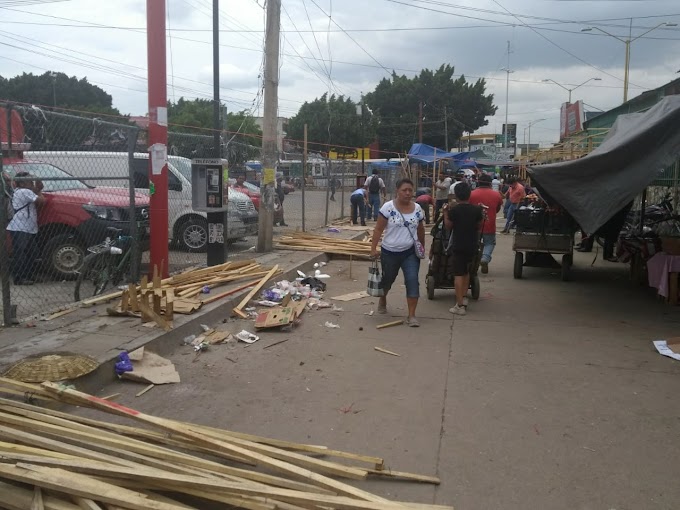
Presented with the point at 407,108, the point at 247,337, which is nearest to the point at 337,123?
the point at 407,108

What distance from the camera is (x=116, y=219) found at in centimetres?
897

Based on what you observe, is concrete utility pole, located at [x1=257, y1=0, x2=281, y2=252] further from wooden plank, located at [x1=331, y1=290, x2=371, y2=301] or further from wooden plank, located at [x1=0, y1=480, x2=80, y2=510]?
wooden plank, located at [x1=0, y1=480, x2=80, y2=510]

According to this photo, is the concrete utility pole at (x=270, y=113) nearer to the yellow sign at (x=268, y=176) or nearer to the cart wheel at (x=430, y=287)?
the yellow sign at (x=268, y=176)

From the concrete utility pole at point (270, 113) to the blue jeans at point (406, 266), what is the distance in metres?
4.95

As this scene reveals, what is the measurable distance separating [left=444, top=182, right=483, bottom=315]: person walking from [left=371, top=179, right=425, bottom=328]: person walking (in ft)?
1.85

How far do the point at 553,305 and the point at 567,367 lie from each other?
2.92 m

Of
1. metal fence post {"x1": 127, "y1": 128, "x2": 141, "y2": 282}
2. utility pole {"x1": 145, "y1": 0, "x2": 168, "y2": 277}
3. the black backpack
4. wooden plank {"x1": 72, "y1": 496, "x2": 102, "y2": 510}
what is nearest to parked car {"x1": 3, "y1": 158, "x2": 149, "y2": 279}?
metal fence post {"x1": 127, "y1": 128, "x2": 141, "y2": 282}

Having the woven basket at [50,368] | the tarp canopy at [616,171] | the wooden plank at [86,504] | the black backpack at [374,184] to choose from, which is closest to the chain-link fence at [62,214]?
the woven basket at [50,368]

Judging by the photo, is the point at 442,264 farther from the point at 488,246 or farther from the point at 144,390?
the point at 144,390

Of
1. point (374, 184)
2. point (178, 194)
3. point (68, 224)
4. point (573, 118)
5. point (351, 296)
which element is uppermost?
point (573, 118)

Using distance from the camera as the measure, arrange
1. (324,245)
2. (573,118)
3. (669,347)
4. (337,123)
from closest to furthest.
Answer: (669,347) → (324,245) → (573,118) → (337,123)

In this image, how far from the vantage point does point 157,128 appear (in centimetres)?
771

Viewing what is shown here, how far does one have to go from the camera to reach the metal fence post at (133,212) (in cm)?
748

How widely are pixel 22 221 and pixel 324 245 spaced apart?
6.35 metres
